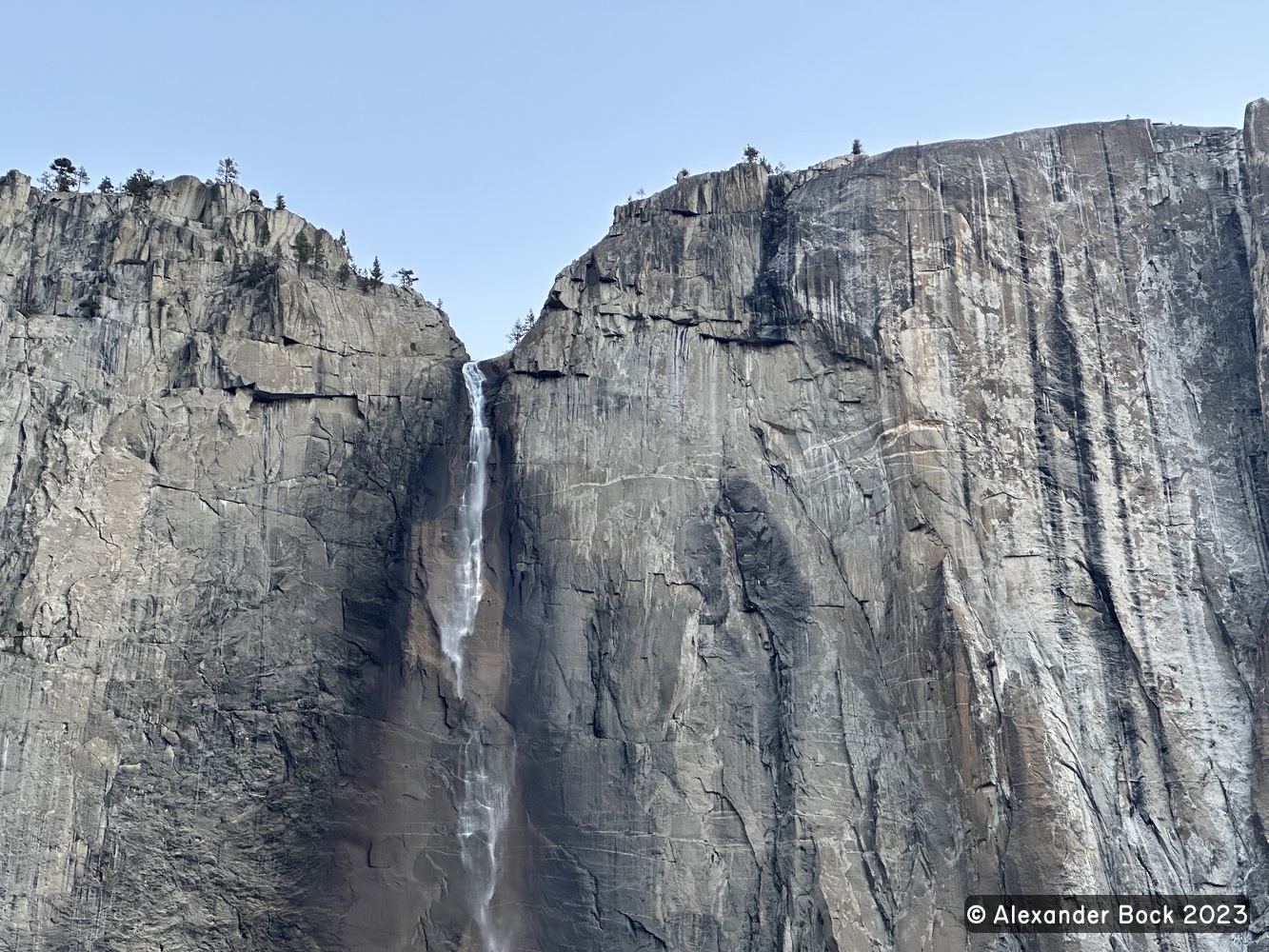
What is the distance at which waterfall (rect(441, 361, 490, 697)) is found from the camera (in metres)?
45.0

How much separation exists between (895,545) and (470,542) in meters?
12.6

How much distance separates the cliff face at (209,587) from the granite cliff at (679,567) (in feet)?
0.37

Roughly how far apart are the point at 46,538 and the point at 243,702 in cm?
699

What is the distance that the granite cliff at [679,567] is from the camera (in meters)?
40.3

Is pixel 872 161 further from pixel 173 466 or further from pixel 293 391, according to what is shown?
pixel 173 466

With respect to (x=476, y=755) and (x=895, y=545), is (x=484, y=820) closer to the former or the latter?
(x=476, y=755)

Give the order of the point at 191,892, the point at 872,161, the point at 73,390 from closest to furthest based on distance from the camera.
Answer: the point at 191,892
the point at 73,390
the point at 872,161

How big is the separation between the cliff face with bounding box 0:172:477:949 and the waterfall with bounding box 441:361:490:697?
1.66 feet

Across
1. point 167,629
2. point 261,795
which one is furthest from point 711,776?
point 167,629

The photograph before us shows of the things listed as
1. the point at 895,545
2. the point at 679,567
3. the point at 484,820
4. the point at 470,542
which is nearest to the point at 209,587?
the point at 470,542

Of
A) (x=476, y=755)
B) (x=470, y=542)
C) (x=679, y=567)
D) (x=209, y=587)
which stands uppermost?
(x=470, y=542)

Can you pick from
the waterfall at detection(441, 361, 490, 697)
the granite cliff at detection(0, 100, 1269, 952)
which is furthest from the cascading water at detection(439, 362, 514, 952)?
the granite cliff at detection(0, 100, 1269, 952)

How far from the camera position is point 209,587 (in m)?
44.2

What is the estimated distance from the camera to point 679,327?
47.2 metres
